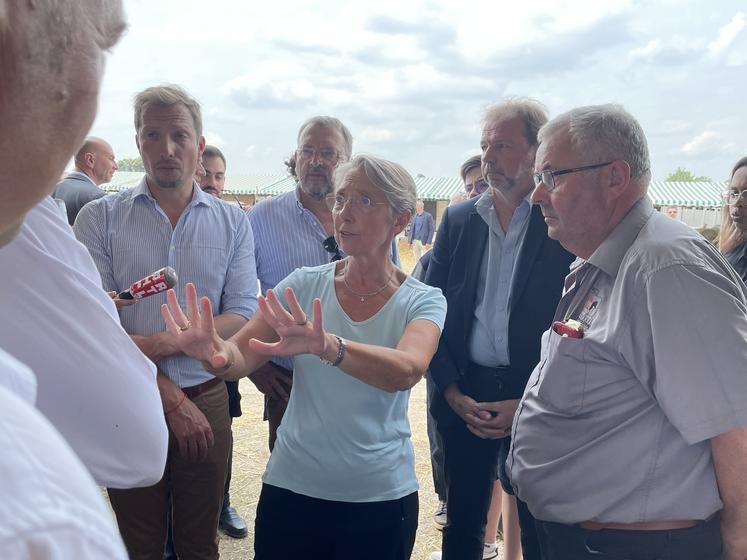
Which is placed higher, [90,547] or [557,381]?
[90,547]

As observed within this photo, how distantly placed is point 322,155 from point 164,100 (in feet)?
2.96

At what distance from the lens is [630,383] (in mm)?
1814

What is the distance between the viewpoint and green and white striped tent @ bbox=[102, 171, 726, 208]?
81.8 feet

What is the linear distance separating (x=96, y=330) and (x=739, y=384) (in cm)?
166

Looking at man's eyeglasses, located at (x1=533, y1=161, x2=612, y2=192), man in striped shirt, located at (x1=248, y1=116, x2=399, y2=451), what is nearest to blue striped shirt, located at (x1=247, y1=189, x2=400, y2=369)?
man in striped shirt, located at (x1=248, y1=116, x2=399, y2=451)

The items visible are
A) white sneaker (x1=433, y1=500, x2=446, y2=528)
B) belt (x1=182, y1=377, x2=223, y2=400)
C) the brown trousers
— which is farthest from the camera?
white sneaker (x1=433, y1=500, x2=446, y2=528)

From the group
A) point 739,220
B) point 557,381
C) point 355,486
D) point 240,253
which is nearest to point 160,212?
point 240,253

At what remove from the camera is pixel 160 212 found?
110 inches

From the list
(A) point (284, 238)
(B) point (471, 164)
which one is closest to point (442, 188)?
(B) point (471, 164)

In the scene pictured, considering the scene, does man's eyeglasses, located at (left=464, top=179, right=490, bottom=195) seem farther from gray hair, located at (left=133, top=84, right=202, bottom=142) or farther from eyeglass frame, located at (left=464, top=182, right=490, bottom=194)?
gray hair, located at (left=133, top=84, right=202, bottom=142)

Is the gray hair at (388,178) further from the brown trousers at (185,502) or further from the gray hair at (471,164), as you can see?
the gray hair at (471,164)

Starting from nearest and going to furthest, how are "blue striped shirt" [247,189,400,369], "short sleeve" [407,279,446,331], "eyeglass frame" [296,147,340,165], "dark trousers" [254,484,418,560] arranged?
1. "dark trousers" [254,484,418,560]
2. "short sleeve" [407,279,446,331]
3. "blue striped shirt" [247,189,400,369]
4. "eyeglass frame" [296,147,340,165]

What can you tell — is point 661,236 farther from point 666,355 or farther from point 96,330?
point 96,330

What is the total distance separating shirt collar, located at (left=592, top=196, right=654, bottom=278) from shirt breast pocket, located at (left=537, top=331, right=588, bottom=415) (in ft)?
0.89
